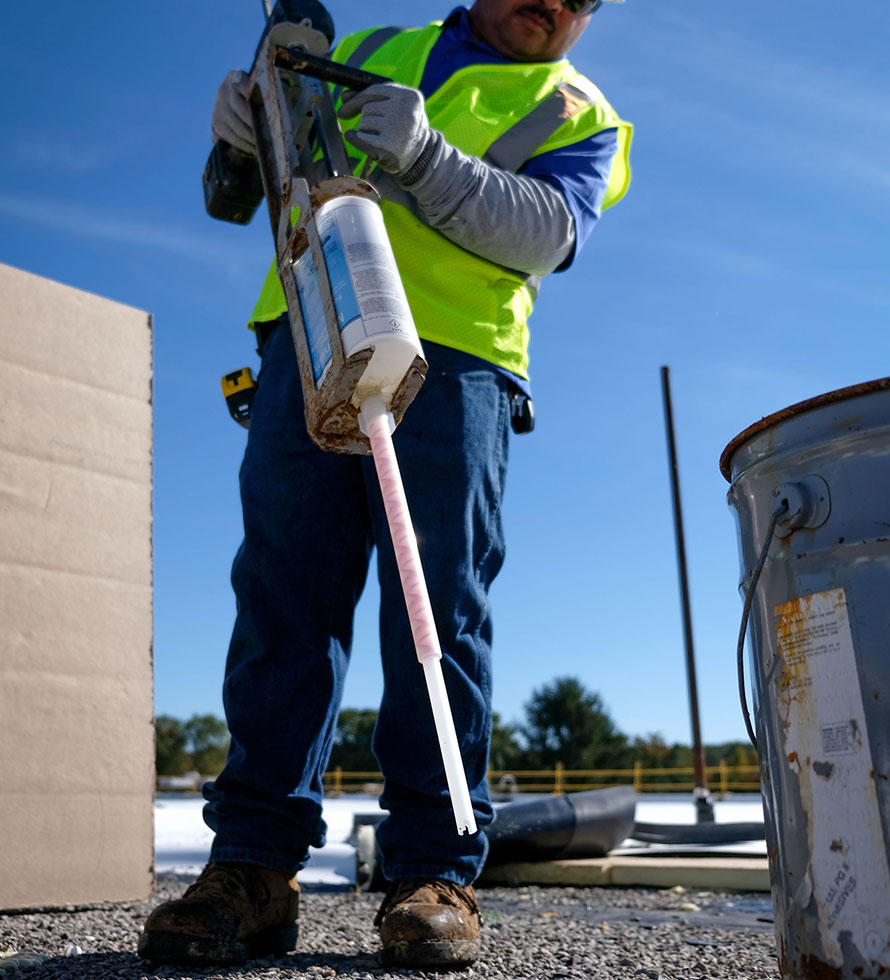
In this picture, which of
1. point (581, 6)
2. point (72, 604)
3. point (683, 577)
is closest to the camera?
point (581, 6)

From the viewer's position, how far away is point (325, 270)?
1.24 m

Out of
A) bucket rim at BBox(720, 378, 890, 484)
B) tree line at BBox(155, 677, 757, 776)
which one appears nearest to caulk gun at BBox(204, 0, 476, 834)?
bucket rim at BBox(720, 378, 890, 484)

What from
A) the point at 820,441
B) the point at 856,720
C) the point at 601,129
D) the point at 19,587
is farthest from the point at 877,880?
the point at 19,587

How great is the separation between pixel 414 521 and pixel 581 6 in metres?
1.06

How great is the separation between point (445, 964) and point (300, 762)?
39 cm

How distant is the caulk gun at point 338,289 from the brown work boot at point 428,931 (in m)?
0.28

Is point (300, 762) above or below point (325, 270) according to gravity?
below

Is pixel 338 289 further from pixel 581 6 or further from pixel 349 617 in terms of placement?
pixel 581 6

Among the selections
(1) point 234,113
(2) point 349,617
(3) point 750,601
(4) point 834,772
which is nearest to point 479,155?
(1) point 234,113

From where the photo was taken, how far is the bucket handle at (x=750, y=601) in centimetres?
102

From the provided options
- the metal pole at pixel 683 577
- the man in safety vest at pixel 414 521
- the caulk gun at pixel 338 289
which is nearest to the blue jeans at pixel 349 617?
the man in safety vest at pixel 414 521

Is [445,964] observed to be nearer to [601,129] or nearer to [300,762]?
[300,762]

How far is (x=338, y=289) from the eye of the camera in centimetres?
120

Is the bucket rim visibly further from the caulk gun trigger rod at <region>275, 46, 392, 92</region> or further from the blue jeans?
the caulk gun trigger rod at <region>275, 46, 392, 92</region>
